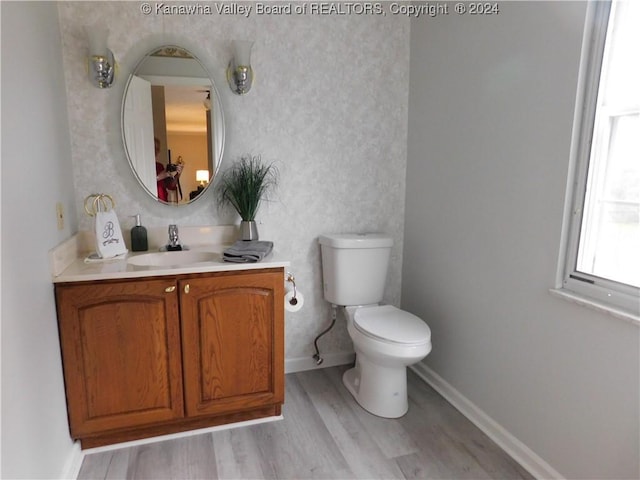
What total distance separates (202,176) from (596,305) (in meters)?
→ 1.90

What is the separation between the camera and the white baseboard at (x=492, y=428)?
1730 mm

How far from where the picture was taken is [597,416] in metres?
1.50

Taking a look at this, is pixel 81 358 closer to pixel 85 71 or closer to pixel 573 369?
pixel 85 71

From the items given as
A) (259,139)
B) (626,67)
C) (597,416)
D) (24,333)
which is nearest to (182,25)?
(259,139)

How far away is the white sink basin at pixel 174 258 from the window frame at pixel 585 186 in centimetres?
155

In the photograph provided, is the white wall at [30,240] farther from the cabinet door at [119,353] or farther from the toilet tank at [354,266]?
the toilet tank at [354,266]

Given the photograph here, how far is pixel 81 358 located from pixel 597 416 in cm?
205

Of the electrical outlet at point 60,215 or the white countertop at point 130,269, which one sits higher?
the electrical outlet at point 60,215

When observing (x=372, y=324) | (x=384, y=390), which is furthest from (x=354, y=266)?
(x=384, y=390)

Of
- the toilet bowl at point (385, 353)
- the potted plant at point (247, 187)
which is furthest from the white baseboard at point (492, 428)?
the potted plant at point (247, 187)

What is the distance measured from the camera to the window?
1408 mm

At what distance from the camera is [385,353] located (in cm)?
200

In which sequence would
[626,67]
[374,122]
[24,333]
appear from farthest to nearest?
1. [374,122]
2. [626,67]
3. [24,333]

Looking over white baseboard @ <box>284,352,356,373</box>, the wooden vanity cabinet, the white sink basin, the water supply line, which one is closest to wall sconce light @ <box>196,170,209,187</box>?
the white sink basin
